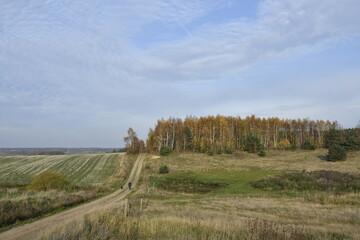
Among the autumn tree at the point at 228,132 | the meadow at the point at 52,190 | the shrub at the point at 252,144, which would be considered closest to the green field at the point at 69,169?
the meadow at the point at 52,190

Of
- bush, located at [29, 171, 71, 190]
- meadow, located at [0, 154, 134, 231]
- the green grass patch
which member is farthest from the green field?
bush, located at [29, 171, 71, 190]

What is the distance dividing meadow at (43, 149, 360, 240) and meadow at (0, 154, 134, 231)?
22.3 feet

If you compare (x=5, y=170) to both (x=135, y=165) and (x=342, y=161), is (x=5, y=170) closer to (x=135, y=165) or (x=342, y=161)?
(x=135, y=165)

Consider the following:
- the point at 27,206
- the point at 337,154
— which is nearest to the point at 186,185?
the point at 27,206

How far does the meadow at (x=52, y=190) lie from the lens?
1712 centimetres

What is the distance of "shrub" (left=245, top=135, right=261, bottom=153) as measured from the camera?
8388 cm

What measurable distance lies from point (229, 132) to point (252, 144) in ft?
54.6

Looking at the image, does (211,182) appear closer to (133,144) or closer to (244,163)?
(244,163)

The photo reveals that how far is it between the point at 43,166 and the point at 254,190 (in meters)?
61.6

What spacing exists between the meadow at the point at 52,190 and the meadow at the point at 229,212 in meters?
6.78

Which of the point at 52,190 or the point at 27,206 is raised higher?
the point at 27,206

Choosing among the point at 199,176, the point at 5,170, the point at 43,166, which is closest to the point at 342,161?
the point at 199,176

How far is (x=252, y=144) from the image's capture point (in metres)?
84.9

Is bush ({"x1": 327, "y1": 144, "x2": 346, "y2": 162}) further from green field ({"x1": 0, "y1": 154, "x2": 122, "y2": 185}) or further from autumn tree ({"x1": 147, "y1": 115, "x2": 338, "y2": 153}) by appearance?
green field ({"x1": 0, "y1": 154, "x2": 122, "y2": 185})
